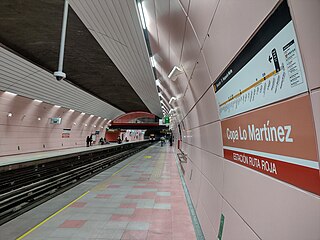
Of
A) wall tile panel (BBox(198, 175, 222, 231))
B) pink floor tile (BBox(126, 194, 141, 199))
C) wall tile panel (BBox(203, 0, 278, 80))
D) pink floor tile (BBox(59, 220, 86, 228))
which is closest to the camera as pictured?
wall tile panel (BBox(203, 0, 278, 80))

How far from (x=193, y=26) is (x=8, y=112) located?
14.4 m

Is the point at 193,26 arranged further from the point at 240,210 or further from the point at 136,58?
the point at 136,58

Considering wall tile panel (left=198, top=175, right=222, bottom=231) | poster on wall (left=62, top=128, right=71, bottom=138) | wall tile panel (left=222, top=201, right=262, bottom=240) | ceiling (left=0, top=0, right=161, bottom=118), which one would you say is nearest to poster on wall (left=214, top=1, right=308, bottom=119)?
wall tile panel (left=222, top=201, right=262, bottom=240)

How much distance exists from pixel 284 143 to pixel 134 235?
298 cm

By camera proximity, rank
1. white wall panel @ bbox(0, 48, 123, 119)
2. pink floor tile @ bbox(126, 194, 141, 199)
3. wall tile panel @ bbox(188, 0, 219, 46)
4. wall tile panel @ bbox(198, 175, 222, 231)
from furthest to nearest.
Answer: white wall panel @ bbox(0, 48, 123, 119)
pink floor tile @ bbox(126, 194, 141, 199)
wall tile panel @ bbox(198, 175, 222, 231)
wall tile panel @ bbox(188, 0, 219, 46)

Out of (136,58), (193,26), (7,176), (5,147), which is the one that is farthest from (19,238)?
(5,147)

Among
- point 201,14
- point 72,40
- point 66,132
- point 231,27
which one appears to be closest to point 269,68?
point 231,27

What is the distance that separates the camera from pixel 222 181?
2471 millimetres

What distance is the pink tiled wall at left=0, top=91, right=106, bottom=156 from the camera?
12.5 meters

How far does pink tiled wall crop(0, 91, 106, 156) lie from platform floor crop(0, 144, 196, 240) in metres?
9.94

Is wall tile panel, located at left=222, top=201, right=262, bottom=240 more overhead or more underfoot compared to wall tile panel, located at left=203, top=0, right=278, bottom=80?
more underfoot

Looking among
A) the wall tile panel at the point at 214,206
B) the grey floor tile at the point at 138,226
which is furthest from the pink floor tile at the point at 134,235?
the wall tile panel at the point at 214,206

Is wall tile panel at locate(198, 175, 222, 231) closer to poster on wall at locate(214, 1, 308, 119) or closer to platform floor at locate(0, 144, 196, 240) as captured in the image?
platform floor at locate(0, 144, 196, 240)

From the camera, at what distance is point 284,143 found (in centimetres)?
109
